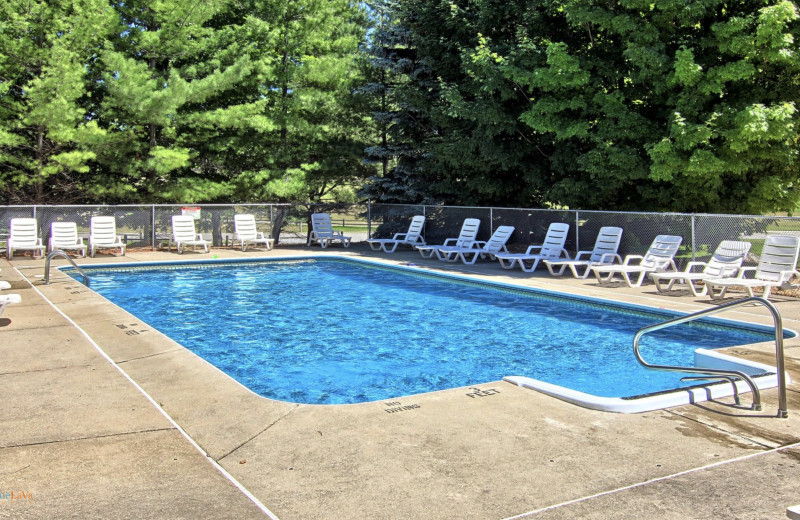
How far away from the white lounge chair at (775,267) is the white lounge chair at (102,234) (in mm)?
14369

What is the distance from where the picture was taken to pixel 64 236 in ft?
57.6

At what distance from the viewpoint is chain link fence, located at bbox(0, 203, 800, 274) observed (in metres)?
12.5

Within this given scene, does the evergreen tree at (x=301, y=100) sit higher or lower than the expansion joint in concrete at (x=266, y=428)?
higher

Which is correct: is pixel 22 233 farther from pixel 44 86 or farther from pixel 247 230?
pixel 247 230

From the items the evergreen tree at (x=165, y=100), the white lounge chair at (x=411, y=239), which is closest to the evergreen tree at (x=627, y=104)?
the white lounge chair at (x=411, y=239)

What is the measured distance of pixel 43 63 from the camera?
19.3 meters

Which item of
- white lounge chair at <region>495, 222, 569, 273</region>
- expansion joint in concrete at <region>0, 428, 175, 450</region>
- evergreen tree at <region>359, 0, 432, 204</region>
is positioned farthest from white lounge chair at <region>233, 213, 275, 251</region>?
expansion joint in concrete at <region>0, 428, 175, 450</region>

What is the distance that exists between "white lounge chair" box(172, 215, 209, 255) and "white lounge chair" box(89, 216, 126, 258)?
1.44m

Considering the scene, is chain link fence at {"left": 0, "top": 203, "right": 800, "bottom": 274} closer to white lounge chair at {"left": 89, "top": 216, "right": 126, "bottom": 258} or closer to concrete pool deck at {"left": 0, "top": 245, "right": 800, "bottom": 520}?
white lounge chair at {"left": 89, "top": 216, "right": 126, "bottom": 258}

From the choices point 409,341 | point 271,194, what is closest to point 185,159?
point 271,194

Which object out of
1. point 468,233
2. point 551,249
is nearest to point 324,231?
point 468,233

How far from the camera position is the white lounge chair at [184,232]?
1875 centimetres

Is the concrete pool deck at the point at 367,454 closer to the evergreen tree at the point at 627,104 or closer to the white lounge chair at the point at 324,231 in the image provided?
the evergreen tree at the point at 627,104

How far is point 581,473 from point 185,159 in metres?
19.0
